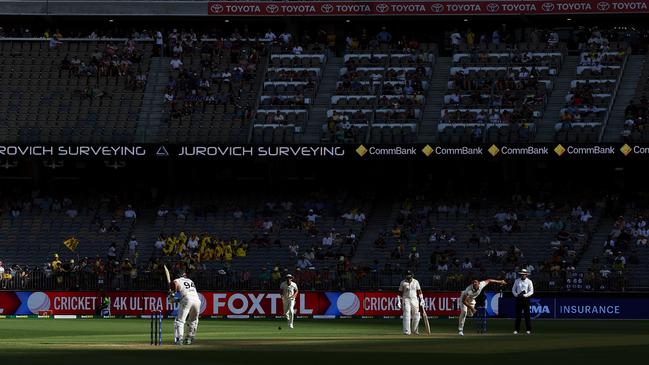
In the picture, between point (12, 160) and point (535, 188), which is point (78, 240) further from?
point (535, 188)

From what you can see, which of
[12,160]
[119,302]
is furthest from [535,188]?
[12,160]

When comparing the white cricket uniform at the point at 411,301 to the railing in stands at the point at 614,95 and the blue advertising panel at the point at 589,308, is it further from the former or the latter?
the railing in stands at the point at 614,95

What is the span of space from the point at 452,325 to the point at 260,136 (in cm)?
2131

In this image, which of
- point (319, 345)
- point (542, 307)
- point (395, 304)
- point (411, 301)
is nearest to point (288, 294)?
point (411, 301)

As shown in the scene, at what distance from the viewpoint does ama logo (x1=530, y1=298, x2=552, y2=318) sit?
188 feet

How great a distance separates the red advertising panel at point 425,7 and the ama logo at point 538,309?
21.2 metres

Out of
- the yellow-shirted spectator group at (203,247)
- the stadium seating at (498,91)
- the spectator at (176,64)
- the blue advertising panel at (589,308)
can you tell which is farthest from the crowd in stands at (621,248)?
the spectator at (176,64)

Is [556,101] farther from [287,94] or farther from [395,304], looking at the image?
[395,304]

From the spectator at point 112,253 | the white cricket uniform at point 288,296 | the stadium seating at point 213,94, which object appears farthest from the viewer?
the stadium seating at point 213,94

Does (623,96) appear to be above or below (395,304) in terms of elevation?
above

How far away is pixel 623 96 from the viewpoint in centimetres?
6862

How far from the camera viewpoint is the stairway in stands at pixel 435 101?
68125 millimetres

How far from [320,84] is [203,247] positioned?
41.2ft

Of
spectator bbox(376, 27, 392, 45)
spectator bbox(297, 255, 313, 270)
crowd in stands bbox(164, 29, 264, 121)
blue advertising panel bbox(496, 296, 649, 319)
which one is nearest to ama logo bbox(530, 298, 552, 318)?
blue advertising panel bbox(496, 296, 649, 319)
